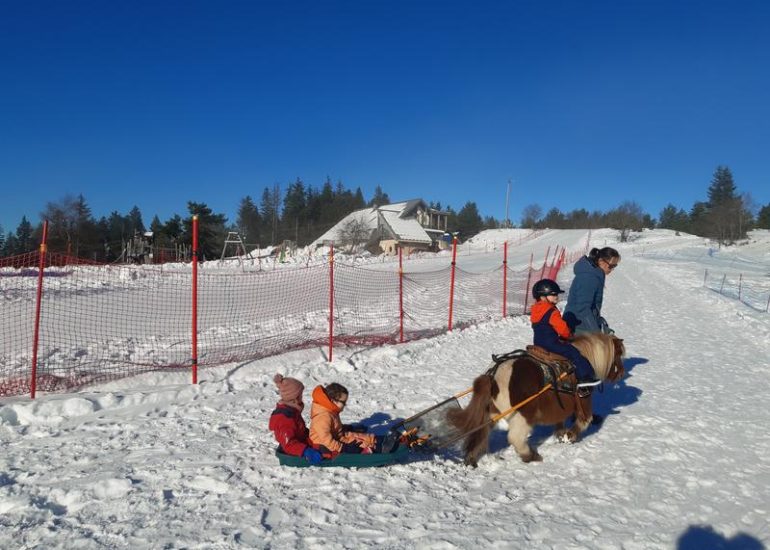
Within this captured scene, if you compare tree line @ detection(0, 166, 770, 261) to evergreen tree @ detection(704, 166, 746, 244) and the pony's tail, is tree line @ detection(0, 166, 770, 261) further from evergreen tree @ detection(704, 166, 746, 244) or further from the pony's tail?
the pony's tail

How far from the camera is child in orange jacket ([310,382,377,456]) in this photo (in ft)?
12.7

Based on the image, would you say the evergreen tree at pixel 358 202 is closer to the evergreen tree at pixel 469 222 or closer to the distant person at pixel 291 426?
the evergreen tree at pixel 469 222

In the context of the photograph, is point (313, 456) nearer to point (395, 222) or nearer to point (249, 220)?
point (395, 222)

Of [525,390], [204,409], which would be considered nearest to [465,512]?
[525,390]

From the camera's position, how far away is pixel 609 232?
69750mm

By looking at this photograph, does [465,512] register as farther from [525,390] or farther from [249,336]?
[249,336]

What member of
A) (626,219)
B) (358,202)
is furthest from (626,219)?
(358,202)

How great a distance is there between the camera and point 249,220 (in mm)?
74500

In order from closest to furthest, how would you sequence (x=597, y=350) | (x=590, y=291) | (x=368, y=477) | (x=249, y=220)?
(x=368, y=477), (x=597, y=350), (x=590, y=291), (x=249, y=220)

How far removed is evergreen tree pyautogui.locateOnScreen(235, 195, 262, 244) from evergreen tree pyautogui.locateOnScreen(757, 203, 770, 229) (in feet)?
254

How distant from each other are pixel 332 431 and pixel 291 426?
353 millimetres

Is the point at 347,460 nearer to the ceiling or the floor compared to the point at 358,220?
nearer to the floor

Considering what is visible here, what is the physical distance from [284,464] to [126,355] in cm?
614

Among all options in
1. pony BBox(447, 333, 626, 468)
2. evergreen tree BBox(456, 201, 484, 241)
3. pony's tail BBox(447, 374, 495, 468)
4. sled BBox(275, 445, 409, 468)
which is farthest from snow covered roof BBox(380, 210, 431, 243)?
sled BBox(275, 445, 409, 468)
